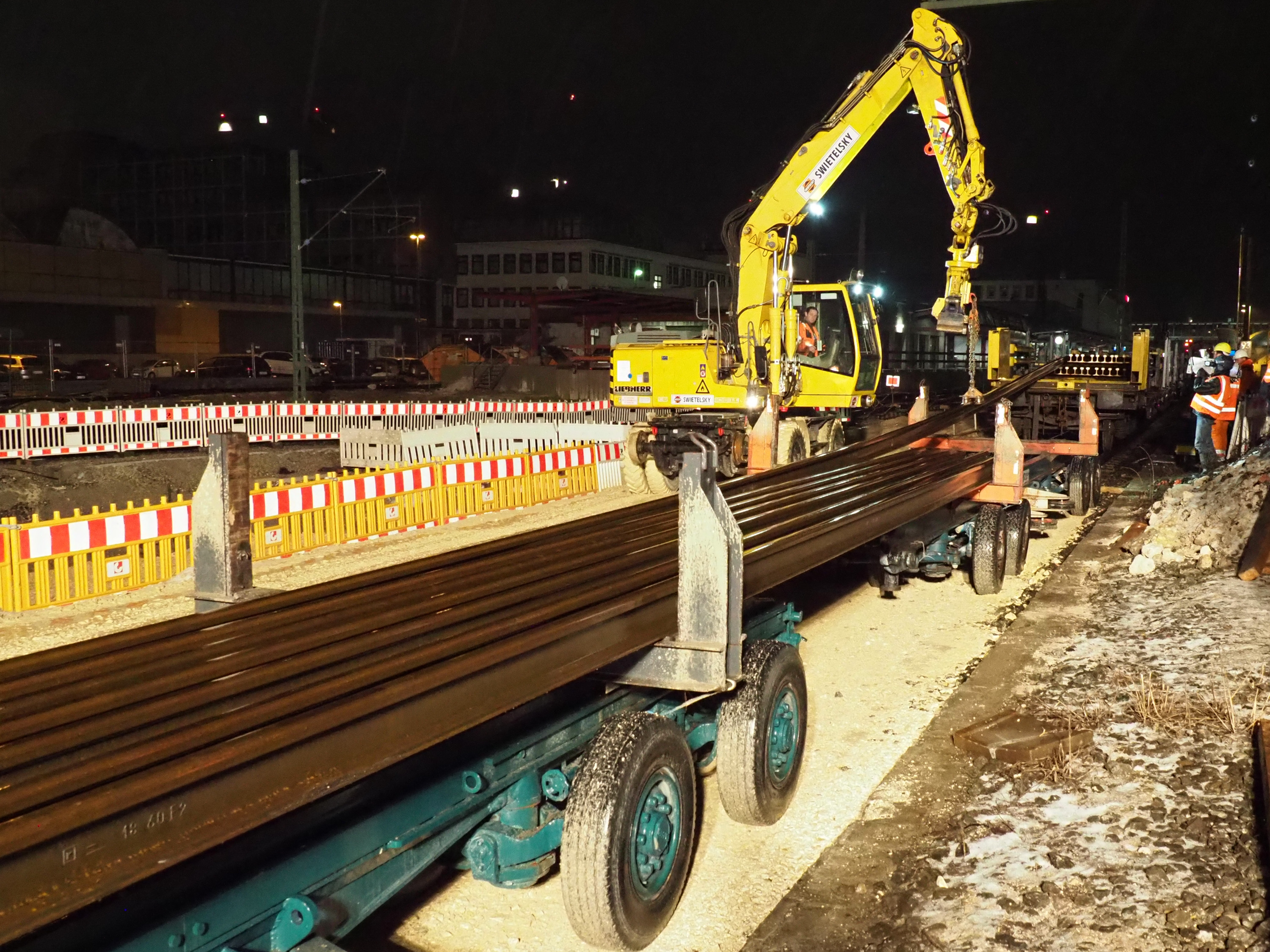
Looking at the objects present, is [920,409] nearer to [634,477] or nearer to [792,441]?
[792,441]

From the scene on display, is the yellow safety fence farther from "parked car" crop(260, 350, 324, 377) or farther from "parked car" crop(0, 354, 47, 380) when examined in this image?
"parked car" crop(260, 350, 324, 377)

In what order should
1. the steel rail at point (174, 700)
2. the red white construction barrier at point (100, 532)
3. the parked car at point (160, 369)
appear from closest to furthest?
the steel rail at point (174, 700)
the red white construction barrier at point (100, 532)
the parked car at point (160, 369)

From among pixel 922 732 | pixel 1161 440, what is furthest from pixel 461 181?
pixel 922 732

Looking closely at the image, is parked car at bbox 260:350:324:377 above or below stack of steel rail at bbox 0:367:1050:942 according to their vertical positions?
above

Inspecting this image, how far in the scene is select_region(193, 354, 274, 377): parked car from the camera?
41.8 metres

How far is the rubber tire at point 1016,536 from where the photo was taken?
37.1 ft

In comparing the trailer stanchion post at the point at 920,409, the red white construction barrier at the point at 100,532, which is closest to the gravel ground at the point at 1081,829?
the trailer stanchion post at the point at 920,409

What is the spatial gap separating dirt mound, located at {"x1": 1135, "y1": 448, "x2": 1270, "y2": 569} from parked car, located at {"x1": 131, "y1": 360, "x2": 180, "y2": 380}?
126ft

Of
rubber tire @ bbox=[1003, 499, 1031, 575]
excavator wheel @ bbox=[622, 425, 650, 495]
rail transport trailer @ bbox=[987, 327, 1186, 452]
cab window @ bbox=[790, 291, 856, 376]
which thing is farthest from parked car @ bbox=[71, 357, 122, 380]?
rubber tire @ bbox=[1003, 499, 1031, 575]

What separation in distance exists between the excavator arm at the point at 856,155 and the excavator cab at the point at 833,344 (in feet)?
4.96

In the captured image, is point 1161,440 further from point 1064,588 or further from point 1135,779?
point 1135,779

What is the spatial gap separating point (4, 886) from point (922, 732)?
18.6ft

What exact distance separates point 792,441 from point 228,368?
3225cm

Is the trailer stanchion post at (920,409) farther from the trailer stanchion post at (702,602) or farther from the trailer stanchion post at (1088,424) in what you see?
the trailer stanchion post at (702,602)
